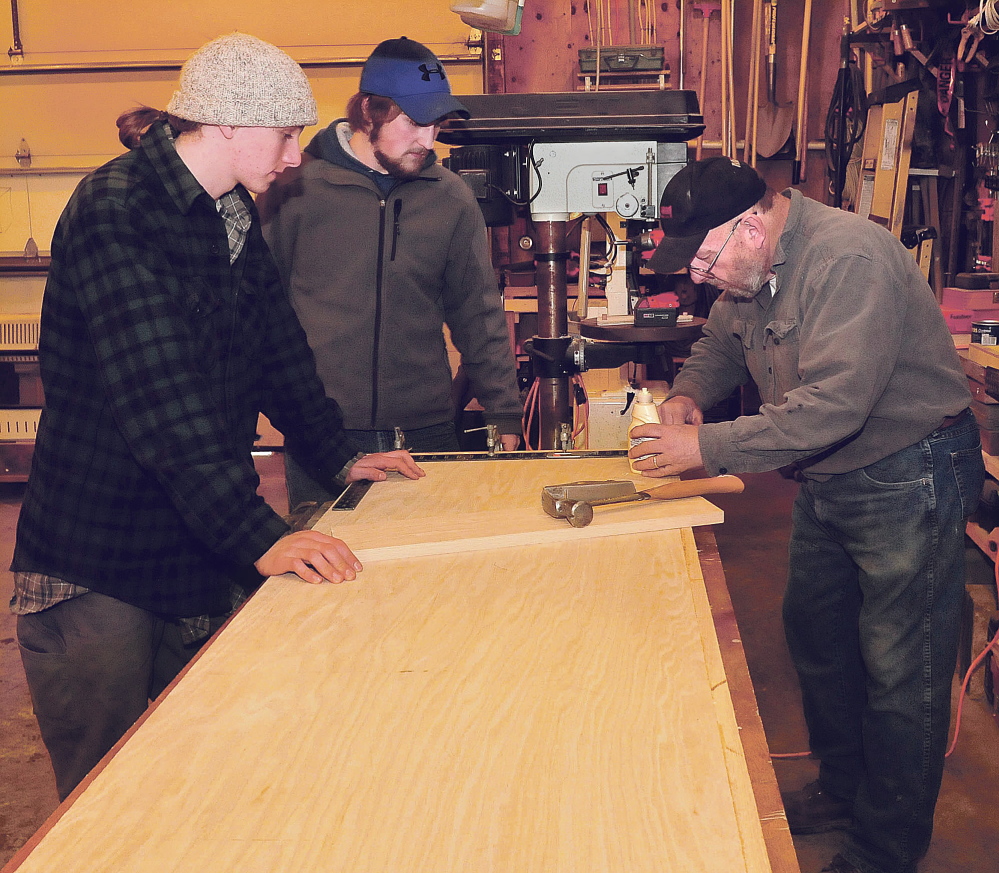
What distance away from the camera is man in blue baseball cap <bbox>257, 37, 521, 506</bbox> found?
7.72ft

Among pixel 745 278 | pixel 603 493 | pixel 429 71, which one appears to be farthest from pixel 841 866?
pixel 429 71

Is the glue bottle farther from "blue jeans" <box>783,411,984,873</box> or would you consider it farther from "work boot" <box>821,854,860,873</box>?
"work boot" <box>821,854,860,873</box>

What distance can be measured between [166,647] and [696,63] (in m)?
5.58

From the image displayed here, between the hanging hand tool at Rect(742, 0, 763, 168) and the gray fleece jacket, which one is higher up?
the hanging hand tool at Rect(742, 0, 763, 168)

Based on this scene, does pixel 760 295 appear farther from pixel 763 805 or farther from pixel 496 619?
pixel 763 805

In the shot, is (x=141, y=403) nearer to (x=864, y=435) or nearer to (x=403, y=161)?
(x=403, y=161)

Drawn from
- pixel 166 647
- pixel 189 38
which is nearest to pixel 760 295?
pixel 166 647

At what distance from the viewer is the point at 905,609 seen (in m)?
1.94

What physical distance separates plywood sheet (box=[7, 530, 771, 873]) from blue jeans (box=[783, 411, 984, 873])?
27.6 inches

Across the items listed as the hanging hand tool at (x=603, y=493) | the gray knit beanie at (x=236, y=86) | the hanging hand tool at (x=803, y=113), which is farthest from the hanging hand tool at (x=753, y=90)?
the gray knit beanie at (x=236, y=86)

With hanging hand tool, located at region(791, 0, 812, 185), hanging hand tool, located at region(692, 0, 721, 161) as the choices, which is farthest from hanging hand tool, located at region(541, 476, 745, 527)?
hanging hand tool, located at region(791, 0, 812, 185)

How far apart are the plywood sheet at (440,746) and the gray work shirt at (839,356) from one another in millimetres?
470

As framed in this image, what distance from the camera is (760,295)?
6.55 ft

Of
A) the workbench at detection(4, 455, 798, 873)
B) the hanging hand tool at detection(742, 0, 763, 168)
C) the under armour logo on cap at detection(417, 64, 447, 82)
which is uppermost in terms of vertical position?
the hanging hand tool at detection(742, 0, 763, 168)
